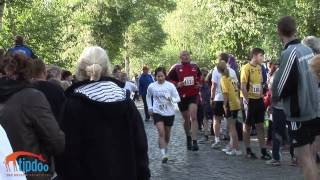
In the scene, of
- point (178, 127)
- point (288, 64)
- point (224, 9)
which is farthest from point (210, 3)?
point (288, 64)

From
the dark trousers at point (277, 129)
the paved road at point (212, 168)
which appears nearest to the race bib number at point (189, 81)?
the paved road at point (212, 168)

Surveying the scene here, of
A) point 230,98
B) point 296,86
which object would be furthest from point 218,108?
point 296,86

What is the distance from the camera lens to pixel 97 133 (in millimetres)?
4695

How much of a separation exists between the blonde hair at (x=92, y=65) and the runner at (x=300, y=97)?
2.93m

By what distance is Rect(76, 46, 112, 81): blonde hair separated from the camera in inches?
188

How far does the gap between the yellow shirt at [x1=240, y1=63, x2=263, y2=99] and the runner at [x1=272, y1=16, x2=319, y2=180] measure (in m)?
4.22

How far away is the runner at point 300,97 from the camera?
6.97m

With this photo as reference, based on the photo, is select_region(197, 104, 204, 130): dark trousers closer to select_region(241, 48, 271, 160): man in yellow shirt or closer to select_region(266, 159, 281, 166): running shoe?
select_region(241, 48, 271, 160): man in yellow shirt

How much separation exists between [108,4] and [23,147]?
40357 millimetres

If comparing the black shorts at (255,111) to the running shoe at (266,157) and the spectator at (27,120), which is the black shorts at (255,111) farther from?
the spectator at (27,120)

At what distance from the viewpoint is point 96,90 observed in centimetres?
471

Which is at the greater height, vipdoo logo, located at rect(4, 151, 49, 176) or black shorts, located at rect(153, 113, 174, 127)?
vipdoo logo, located at rect(4, 151, 49, 176)

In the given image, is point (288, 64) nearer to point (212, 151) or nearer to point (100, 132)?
A: point (100, 132)

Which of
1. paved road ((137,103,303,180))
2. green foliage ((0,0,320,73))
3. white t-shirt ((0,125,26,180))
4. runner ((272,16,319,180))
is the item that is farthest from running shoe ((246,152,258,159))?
white t-shirt ((0,125,26,180))
